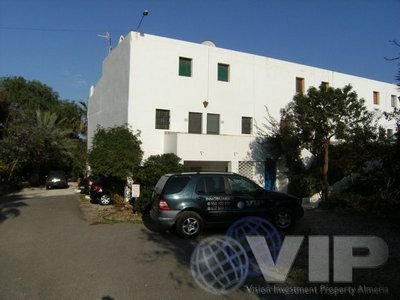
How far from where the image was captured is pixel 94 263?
7742 millimetres

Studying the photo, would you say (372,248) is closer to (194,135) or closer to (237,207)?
(237,207)

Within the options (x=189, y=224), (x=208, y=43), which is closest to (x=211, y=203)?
(x=189, y=224)

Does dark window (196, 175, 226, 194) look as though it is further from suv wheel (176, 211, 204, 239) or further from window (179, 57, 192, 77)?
window (179, 57, 192, 77)

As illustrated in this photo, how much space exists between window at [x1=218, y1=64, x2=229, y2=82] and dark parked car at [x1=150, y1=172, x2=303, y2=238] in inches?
423

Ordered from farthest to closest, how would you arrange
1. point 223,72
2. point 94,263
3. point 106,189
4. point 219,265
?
point 223,72, point 106,189, point 94,263, point 219,265

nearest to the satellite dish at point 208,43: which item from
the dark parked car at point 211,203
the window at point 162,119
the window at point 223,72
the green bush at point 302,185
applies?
the window at point 223,72

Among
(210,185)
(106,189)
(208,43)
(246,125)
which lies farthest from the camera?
(208,43)

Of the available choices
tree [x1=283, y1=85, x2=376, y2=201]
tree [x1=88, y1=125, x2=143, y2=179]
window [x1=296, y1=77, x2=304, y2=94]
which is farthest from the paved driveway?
window [x1=296, y1=77, x2=304, y2=94]

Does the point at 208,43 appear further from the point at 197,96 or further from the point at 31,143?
the point at 31,143

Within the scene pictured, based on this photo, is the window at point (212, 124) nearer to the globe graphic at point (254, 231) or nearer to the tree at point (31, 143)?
the globe graphic at point (254, 231)

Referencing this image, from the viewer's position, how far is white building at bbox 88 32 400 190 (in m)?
18.5

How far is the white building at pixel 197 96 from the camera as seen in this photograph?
18516 millimetres

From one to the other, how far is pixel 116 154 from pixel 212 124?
5688 mm

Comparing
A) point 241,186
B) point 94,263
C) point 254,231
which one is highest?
point 241,186
